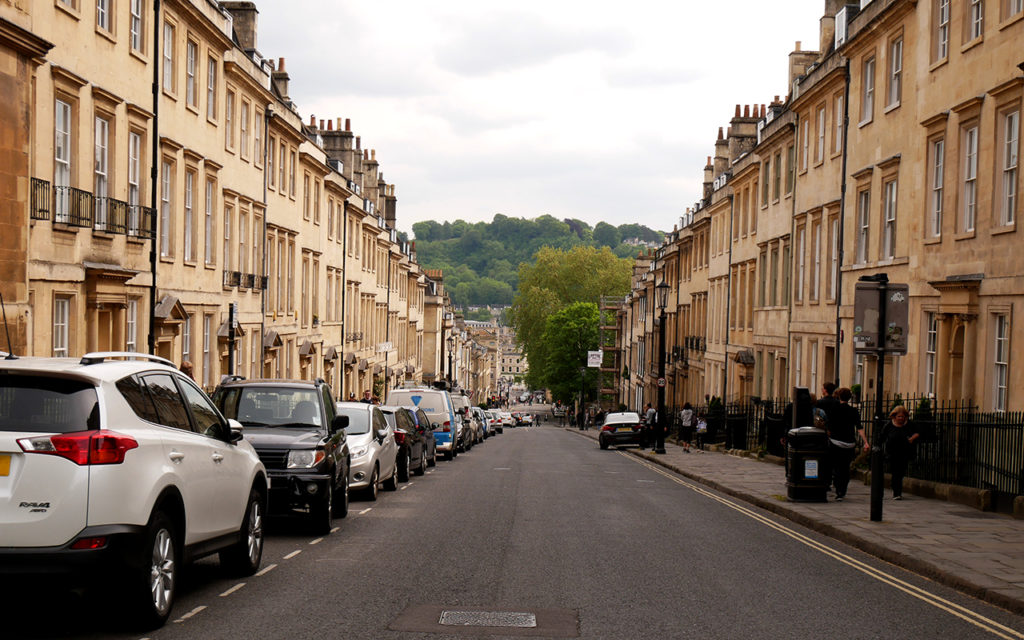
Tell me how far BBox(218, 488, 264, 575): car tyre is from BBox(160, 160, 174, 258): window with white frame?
54.5ft

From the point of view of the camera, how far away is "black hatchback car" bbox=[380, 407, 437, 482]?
21.6 m

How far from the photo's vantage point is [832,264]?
30641 mm

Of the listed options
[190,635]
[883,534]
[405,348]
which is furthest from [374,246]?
[190,635]

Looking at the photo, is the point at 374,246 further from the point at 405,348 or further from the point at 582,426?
the point at 582,426

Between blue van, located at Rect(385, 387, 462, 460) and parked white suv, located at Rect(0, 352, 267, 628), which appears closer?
parked white suv, located at Rect(0, 352, 267, 628)

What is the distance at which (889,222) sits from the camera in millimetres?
25859

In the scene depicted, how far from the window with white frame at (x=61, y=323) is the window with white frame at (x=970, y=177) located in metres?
17.0

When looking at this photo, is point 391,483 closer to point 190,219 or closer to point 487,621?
point 190,219

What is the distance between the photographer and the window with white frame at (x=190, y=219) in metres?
27.7

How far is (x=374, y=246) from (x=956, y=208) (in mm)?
44788

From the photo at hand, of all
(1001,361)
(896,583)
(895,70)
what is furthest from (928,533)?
(895,70)

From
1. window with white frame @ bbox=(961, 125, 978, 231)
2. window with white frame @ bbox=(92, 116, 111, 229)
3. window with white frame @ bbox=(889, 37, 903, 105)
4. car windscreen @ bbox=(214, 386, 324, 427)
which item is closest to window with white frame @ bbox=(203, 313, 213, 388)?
window with white frame @ bbox=(92, 116, 111, 229)

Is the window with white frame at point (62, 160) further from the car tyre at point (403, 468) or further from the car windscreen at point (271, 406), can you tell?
the car tyre at point (403, 468)

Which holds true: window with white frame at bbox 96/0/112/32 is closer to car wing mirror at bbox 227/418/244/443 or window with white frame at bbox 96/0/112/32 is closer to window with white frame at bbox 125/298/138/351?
window with white frame at bbox 125/298/138/351
